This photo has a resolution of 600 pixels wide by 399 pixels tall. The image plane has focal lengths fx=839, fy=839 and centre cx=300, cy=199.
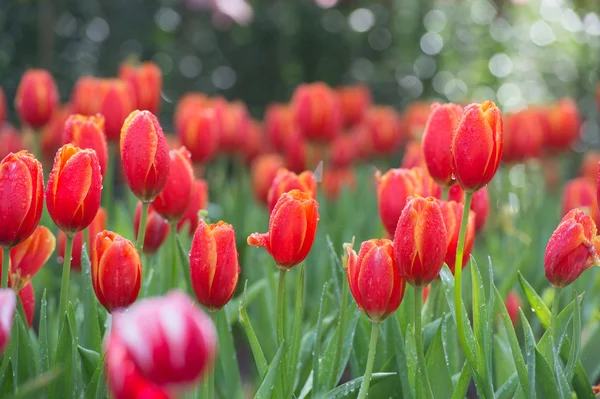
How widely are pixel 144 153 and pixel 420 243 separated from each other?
40cm

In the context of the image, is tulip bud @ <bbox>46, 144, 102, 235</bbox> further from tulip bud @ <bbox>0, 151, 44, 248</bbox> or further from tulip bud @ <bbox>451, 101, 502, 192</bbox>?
tulip bud @ <bbox>451, 101, 502, 192</bbox>

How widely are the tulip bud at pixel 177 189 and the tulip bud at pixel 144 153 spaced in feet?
0.47

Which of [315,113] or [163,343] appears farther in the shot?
[315,113]

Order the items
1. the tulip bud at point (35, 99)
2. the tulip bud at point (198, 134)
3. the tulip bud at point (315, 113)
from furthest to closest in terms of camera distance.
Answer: the tulip bud at point (315, 113)
the tulip bud at point (35, 99)
the tulip bud at point (198, 134)

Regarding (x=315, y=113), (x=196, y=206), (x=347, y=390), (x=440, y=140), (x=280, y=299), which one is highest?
(x=315, y=113)

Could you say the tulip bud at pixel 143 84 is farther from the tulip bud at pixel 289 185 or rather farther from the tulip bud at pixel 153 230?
the tulip bud at pixel 289 185

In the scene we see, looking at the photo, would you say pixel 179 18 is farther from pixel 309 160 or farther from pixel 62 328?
pixel 62 328

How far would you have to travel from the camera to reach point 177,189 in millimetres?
1323

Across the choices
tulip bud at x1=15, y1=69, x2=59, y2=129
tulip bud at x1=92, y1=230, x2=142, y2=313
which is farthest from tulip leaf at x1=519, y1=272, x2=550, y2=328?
tulip bud at x1=15, y1=69, x2=59, y2=129

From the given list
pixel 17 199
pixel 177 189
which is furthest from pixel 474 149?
pixel 17 199

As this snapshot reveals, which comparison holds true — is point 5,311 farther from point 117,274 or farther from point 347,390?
point 347,390

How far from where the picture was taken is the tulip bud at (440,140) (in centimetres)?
133

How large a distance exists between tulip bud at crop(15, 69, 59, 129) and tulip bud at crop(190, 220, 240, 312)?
4.16 feet

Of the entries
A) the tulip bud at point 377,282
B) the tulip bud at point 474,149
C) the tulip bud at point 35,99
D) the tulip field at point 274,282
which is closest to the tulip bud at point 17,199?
the tulip field at point 274,282
